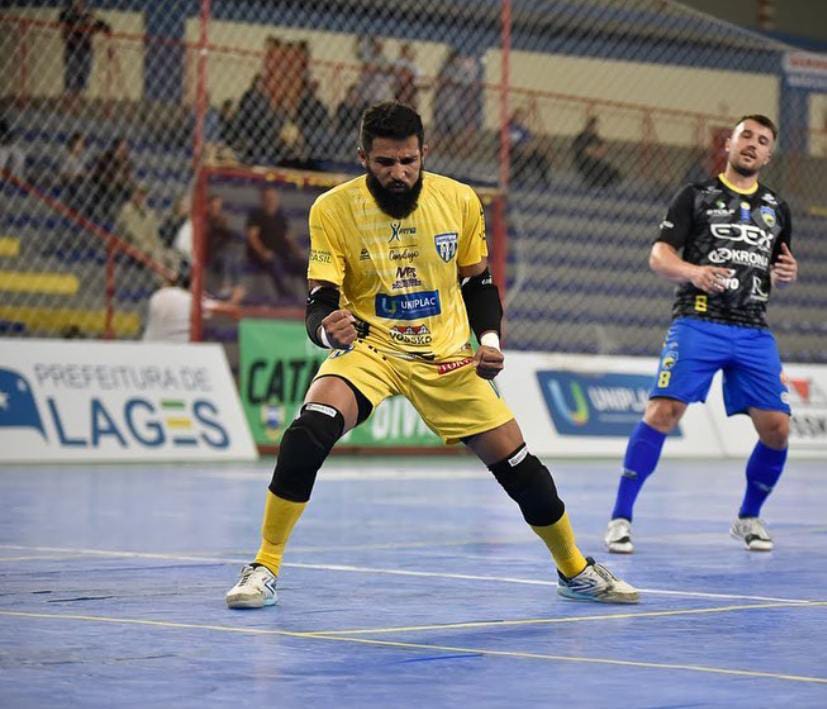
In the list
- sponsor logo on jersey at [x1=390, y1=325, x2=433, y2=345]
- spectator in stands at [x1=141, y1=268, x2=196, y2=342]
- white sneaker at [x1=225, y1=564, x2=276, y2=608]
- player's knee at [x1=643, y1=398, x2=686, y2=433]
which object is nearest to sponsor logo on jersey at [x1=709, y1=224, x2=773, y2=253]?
player's knee at [x1=643, y1=398, x2=686, y2=433]

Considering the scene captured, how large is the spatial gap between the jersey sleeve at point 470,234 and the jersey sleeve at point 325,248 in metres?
0.46

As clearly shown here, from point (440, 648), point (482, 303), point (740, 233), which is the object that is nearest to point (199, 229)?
point (740, 233)

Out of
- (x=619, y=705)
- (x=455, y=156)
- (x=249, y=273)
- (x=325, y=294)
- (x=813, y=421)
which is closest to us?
(x=619, y=705)

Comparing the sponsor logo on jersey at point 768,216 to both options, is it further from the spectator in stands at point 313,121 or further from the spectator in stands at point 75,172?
the spectator in stands at point 75,172

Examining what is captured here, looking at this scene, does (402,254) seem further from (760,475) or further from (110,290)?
(110,290)

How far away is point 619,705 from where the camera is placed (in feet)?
13.3

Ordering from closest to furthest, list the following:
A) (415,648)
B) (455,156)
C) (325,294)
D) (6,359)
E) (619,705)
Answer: (619,705) < (415,648) < (325,294) < (6,359) < (455,156)

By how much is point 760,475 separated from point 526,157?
560 inches

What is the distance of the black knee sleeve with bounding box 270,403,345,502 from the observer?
5934 mm

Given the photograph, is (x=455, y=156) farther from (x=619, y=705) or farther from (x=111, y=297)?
(x=619, y=705)

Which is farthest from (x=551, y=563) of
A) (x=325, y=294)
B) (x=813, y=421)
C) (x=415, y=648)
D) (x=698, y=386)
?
(x=813, y=421)

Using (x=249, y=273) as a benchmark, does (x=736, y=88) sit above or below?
above

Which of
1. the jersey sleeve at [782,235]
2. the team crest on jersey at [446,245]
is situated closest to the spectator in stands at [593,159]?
the jersey sleeve at [782,235]

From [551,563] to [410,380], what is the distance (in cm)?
177
